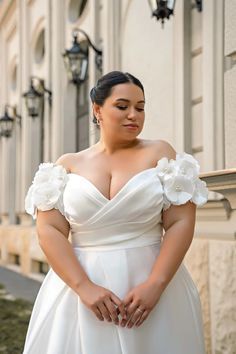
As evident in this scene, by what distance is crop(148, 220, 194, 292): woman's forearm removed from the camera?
244 cm

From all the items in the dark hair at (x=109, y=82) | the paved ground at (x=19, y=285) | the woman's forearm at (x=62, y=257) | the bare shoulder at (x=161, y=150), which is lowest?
the paved ground at (x=19, y=285)

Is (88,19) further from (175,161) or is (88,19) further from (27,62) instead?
(175,161)

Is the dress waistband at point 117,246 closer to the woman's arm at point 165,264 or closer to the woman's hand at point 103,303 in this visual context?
the woman's arm at point 165,264

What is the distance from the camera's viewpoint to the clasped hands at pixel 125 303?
7.81 feet

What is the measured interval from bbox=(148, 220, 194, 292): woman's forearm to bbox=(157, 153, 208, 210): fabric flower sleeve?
3.9 inches

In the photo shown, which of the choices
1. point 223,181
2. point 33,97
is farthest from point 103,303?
point 33,97

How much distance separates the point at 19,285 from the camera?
11.3 m

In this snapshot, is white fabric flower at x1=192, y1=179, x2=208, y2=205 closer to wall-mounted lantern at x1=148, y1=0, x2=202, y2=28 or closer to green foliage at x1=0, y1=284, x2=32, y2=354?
wall-mounted lantern at x1=148, y1=0, x2=202, y2=28

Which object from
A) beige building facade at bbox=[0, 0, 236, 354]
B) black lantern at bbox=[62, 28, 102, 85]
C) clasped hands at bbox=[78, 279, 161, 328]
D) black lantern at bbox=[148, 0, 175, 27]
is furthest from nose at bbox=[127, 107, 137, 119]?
black lantern at bbox=[62, 28, 102, 85]

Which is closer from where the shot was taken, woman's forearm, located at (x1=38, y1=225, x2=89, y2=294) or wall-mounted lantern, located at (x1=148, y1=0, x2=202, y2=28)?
woman's forearm, located at (x1=38, y1=225, x2=89, y2=294)

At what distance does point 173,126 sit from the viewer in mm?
6141

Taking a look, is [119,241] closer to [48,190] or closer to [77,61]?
[48,190]

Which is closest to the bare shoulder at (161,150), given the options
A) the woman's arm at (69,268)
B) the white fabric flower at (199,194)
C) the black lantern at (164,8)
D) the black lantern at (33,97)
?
the white fabric flower at (199,194)

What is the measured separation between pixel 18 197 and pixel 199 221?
9.75 m
